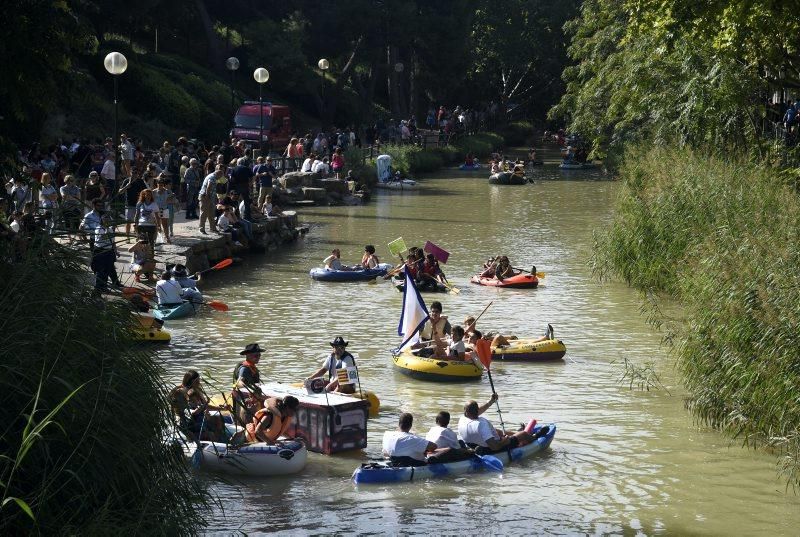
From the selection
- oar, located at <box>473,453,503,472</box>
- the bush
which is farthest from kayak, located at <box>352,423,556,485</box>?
the bush

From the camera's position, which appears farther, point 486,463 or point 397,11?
point 397,11

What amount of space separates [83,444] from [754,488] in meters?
8.14

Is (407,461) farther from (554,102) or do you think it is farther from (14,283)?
(554,102)

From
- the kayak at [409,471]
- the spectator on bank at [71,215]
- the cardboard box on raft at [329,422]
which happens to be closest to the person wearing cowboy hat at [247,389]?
the cardboard box on raft at [329,422]

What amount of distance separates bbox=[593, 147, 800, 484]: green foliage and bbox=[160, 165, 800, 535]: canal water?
57 cm

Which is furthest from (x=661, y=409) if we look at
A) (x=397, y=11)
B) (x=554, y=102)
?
(x=554, y=102)

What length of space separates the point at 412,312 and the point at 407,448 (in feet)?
15.7

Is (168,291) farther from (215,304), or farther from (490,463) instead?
(490,463)

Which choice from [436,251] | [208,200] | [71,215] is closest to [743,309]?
[71,215]

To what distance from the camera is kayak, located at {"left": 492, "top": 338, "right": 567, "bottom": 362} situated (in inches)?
795

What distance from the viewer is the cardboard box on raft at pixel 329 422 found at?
14898 millimetres

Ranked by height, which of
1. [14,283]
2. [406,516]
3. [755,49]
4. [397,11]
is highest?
[397,11]

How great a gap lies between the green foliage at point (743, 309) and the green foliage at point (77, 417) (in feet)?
23.2

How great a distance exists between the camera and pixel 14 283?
9.74 metres
